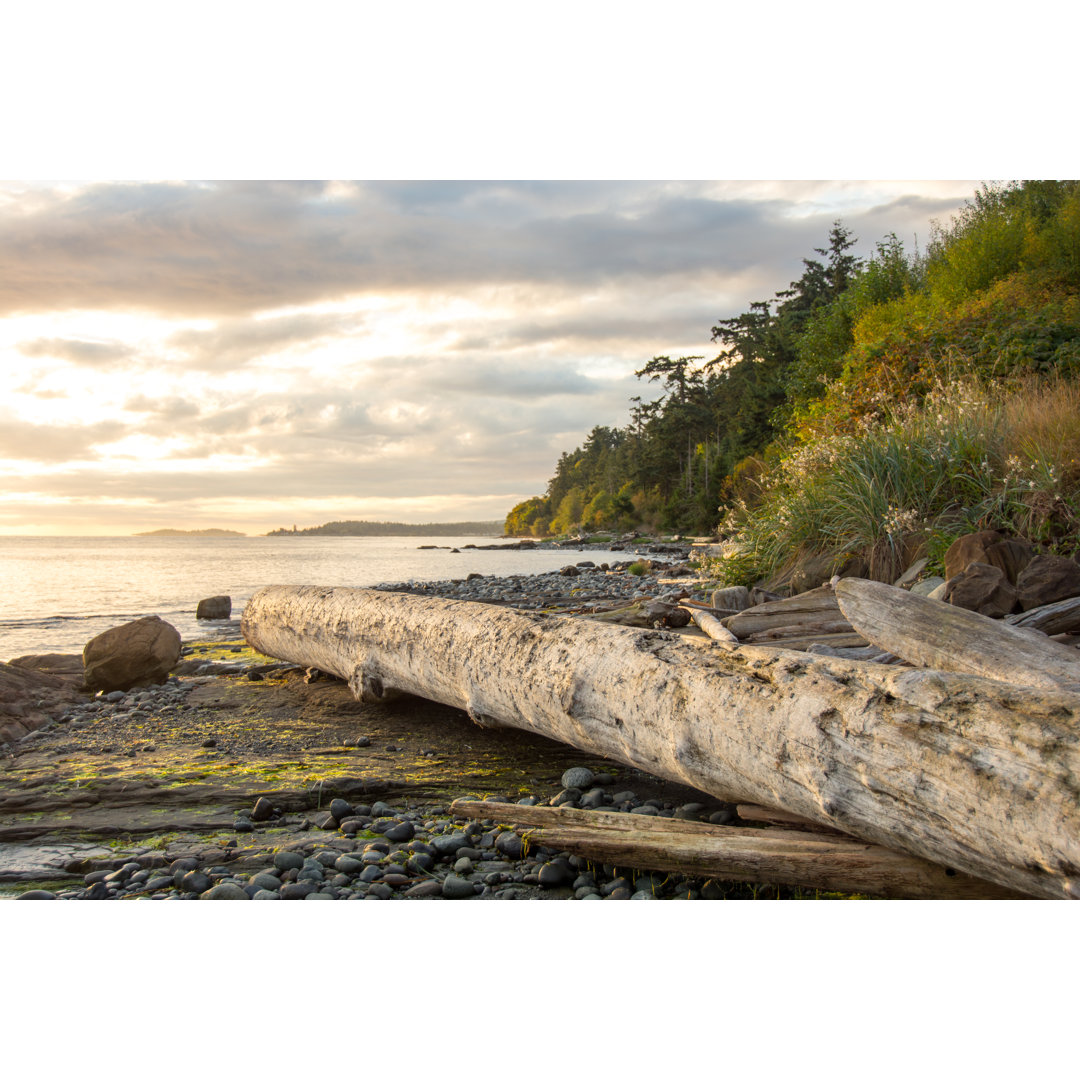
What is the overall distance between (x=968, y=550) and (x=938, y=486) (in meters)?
1.80

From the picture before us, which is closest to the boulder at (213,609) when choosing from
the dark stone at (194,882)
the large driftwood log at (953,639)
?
the dark stone at (194,882)

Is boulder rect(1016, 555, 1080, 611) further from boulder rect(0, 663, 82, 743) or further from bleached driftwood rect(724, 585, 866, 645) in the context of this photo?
boulder rect(0, 663, 82, 743)

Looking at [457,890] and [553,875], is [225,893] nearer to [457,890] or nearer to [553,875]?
[457,890]

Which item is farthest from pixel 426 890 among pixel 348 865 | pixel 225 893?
pixel 225 893

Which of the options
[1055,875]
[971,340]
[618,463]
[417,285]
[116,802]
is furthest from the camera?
[618,463]

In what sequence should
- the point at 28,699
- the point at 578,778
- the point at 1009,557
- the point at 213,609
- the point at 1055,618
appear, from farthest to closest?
the point at 213,609 → the point at 28,699 → the point at 1009,557 → the point at 1055,618 → the point at 578,778

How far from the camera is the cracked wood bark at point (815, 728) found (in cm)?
192

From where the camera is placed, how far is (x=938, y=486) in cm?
639

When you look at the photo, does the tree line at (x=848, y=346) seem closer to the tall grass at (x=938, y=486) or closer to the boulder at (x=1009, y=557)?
the tall grass at (x=938, y=486)

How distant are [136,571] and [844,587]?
1125 inches

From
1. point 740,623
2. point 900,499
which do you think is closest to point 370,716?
point 740,623

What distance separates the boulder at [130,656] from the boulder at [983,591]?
676 cm

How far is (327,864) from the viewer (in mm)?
2746

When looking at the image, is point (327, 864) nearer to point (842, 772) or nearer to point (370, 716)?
point (842, 772)
